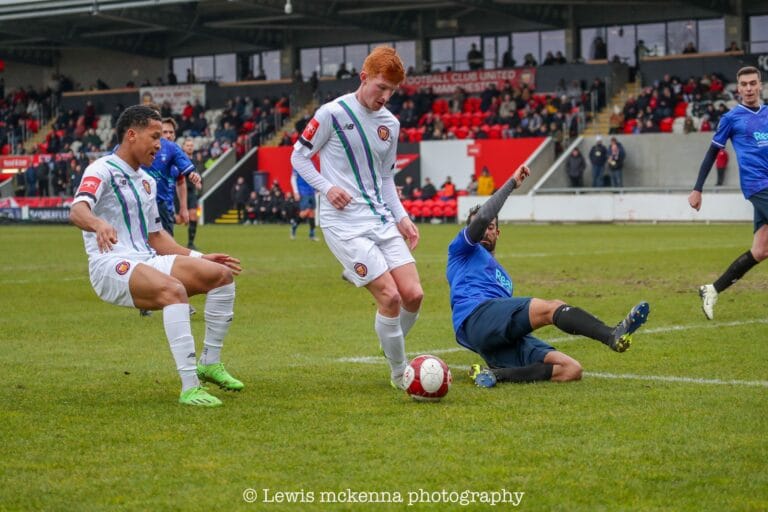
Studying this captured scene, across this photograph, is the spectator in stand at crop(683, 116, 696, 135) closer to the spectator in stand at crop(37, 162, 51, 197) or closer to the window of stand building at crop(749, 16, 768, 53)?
the window of stand building at crop(749, 16, 768, 53)

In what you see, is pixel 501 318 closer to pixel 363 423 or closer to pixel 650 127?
pixel 363 423

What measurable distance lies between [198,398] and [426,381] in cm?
133

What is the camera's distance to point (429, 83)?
50.6 m

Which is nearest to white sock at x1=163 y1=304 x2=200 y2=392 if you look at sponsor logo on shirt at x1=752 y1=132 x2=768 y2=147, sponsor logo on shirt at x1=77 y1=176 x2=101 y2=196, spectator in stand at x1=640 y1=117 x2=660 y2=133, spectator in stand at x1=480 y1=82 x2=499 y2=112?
sponsor logo on shirt at x1=77 y1=176 x2=101 y2=196

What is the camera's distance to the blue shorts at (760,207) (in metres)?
11.6

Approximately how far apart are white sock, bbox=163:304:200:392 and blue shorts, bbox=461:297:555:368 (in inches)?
74.6

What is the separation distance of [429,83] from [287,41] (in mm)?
9949

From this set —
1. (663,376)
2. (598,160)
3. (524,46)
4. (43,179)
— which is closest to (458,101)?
(524,46)

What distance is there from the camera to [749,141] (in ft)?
38.5

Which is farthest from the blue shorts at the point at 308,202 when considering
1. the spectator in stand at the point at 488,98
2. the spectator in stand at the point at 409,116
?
the spectator in stand at the point at 409,116

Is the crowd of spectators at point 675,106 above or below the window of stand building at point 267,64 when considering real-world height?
below

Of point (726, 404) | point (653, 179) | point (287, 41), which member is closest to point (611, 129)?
point (653, 179)

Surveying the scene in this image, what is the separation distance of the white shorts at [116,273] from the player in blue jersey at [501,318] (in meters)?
1.97

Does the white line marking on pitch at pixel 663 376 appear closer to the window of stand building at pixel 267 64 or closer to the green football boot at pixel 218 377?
the green football boot at pixel 218 377
